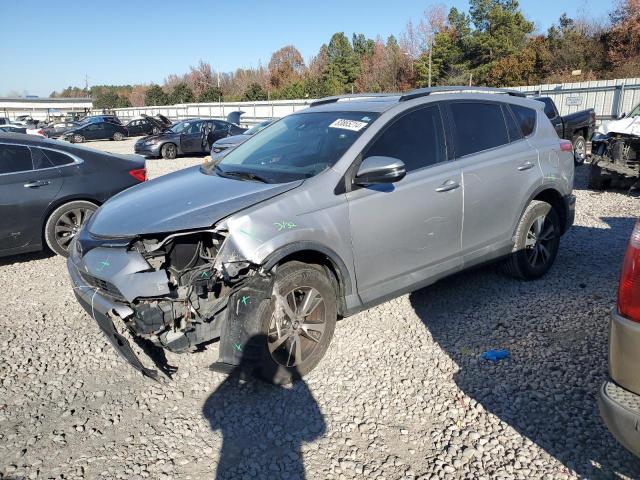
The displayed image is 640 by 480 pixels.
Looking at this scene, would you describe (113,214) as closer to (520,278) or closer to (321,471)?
(321,471)

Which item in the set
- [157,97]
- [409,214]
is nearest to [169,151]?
[409,214]

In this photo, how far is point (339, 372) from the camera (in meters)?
3.61

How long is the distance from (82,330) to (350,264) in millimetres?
2526

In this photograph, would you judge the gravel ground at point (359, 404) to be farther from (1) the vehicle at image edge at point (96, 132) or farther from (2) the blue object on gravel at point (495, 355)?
(1) the vehicle at image edge at point (96, 132)

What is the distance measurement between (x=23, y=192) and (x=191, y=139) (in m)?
13.8

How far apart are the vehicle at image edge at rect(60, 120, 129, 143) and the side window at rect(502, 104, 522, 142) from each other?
28119mm

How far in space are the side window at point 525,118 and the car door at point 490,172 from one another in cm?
10

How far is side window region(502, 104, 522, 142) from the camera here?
480 cm

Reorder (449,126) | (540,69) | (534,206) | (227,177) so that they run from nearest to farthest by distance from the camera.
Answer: (227,177)
(449,126)
(534,206)
(540,69)

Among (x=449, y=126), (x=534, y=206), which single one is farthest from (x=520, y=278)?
(x=449, y=126)

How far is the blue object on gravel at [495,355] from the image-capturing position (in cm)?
371

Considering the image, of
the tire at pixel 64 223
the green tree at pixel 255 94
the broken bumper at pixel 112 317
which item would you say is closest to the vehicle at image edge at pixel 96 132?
the tire at pixel 64 223

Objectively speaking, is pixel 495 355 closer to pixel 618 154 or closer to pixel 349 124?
pixel 349 124

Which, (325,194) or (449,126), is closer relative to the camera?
(325,194)
